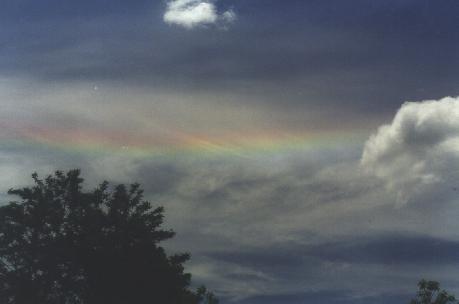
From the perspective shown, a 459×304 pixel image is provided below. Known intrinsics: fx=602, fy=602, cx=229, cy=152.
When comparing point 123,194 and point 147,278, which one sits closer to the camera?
point 147,278

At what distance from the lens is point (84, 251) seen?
4466cm

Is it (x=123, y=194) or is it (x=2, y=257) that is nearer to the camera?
(x=2, y=257)

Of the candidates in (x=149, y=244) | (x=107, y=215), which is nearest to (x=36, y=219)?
(x=107, y=215)

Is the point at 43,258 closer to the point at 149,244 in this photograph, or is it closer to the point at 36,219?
the point at 36,219

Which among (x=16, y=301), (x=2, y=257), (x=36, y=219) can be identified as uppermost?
(x=36, y=219)

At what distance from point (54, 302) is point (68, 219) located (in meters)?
6.24

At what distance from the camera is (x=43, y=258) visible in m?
43.8

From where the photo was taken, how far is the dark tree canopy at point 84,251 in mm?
43562

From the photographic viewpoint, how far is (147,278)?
44.1 metres

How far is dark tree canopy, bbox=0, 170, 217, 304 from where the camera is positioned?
4356cm

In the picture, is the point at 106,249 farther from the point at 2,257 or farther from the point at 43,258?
the point at 2,257

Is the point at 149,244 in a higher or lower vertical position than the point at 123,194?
lower

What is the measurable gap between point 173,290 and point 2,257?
12.6m

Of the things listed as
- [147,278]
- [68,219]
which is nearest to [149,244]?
[147,278]
